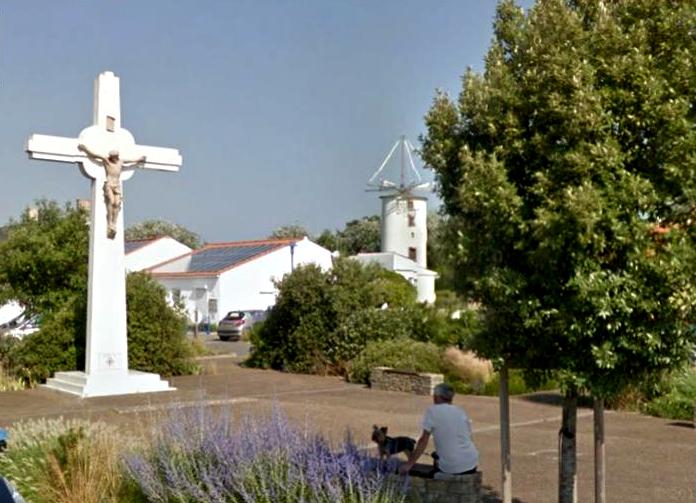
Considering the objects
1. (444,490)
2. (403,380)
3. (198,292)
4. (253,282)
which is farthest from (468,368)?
(198,292)

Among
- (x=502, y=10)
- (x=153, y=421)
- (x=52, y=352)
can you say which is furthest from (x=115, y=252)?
(x=502, y=10)

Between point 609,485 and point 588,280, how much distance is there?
504 cm

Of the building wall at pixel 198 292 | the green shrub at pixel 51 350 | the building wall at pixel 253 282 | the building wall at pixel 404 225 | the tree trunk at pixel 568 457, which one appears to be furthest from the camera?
the building wall at pixel 404 225

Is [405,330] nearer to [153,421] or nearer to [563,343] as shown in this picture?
[153,421]

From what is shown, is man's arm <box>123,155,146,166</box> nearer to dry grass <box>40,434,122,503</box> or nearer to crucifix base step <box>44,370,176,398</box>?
crucifix base step <box>44,370,176,398</box>

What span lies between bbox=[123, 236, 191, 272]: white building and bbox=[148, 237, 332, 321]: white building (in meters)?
9.63

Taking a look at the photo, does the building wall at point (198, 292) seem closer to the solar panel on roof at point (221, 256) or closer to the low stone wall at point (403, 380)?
the solar panel on roof at point (221, 256)

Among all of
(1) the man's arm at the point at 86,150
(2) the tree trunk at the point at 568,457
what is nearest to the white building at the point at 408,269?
(1) the man's arm at the point at 86,150

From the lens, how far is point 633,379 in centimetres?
625

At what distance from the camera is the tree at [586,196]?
5.76m

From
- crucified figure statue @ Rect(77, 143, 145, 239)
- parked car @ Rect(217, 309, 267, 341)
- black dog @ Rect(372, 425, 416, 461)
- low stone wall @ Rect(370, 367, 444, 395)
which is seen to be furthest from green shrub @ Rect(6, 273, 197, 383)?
parked car @ Rect(217, 309, 267, 341)

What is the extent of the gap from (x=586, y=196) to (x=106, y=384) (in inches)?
595

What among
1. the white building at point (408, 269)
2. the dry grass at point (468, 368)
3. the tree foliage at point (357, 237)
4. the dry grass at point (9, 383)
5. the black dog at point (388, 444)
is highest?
the tree foliage at point (357, 237)

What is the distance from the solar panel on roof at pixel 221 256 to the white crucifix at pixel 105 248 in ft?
119
